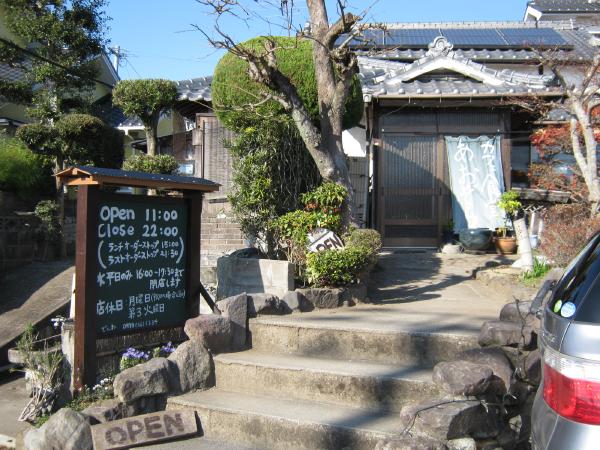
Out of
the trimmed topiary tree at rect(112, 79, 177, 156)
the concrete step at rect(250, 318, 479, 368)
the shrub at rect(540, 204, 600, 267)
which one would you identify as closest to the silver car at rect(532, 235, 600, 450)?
the concrete step at rect(250, 318, 479, 368)

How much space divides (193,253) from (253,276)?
1172 millimetres

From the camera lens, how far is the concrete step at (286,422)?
4086 millimetres

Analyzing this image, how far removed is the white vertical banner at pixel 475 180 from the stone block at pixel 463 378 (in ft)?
22.9

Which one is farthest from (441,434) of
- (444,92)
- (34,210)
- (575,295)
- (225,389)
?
(34,210)

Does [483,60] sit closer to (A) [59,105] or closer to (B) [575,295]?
(A) [59,105]

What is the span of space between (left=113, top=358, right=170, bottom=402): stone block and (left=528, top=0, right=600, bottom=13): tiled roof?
2368 centimetres

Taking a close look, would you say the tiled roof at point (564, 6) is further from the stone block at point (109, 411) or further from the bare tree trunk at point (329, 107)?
the stone block at point (109, 411)

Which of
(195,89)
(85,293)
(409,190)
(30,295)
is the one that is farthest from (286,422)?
(195,89)

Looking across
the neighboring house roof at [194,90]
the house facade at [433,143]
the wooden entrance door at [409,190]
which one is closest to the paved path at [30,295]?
the house facade at [433,143]

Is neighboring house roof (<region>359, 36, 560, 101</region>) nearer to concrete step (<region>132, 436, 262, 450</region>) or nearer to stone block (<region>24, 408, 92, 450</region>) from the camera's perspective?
concrete step (<region>132, 436, 262, 450</region>)

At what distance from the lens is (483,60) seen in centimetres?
1489

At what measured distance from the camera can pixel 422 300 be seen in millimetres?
7039

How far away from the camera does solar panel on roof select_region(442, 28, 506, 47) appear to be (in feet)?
52.1

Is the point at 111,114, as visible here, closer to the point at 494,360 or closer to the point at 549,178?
the point at 549,178
